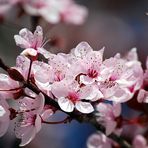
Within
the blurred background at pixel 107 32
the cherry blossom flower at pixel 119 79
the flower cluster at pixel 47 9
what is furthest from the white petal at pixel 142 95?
the blurred background at pixel 107 32

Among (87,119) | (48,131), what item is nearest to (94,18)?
(48,131)

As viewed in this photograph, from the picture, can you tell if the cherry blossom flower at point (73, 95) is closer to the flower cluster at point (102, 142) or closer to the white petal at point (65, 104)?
the white petal at point (65, 104)

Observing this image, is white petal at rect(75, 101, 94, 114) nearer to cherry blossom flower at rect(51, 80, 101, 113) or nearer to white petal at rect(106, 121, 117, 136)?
cherry blossom flower at rect(51, 80, 101, 113)

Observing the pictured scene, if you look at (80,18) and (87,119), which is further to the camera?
(80,18)

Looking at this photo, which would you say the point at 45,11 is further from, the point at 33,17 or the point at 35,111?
the point at 35,111

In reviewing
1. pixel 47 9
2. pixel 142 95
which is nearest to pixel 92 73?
pixel 142 95

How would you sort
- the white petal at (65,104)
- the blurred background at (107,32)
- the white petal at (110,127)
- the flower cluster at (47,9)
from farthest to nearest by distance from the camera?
the blurred background at (107,32) → the flower cluster at (47,9) → the white petal at (110,127) → the white petal at (65,104)

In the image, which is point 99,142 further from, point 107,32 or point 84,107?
point 107,32

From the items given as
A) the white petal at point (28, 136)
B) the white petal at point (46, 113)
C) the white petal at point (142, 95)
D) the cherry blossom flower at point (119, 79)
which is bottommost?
the white petal at point (28, 136)
